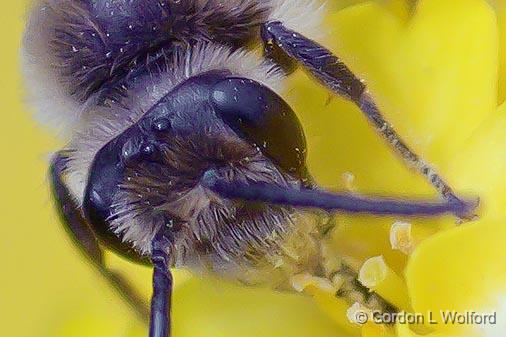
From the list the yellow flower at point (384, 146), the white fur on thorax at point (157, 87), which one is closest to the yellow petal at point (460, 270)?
the yellow flower at point (384, 146)

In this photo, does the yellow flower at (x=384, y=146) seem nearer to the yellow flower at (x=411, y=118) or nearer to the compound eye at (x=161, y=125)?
the yellow flower at (x=411, y=118)

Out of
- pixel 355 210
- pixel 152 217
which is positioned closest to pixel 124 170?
pixel 152 217

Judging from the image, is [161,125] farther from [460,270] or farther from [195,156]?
[460,270]

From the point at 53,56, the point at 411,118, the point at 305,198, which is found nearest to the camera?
the point at 305,198

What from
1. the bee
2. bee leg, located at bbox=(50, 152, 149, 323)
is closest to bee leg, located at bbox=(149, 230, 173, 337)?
the bee

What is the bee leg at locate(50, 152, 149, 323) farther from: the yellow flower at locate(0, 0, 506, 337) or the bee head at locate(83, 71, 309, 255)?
the bee head at locate(83, 71, 309, 255)

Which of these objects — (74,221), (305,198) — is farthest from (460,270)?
(74,221)
